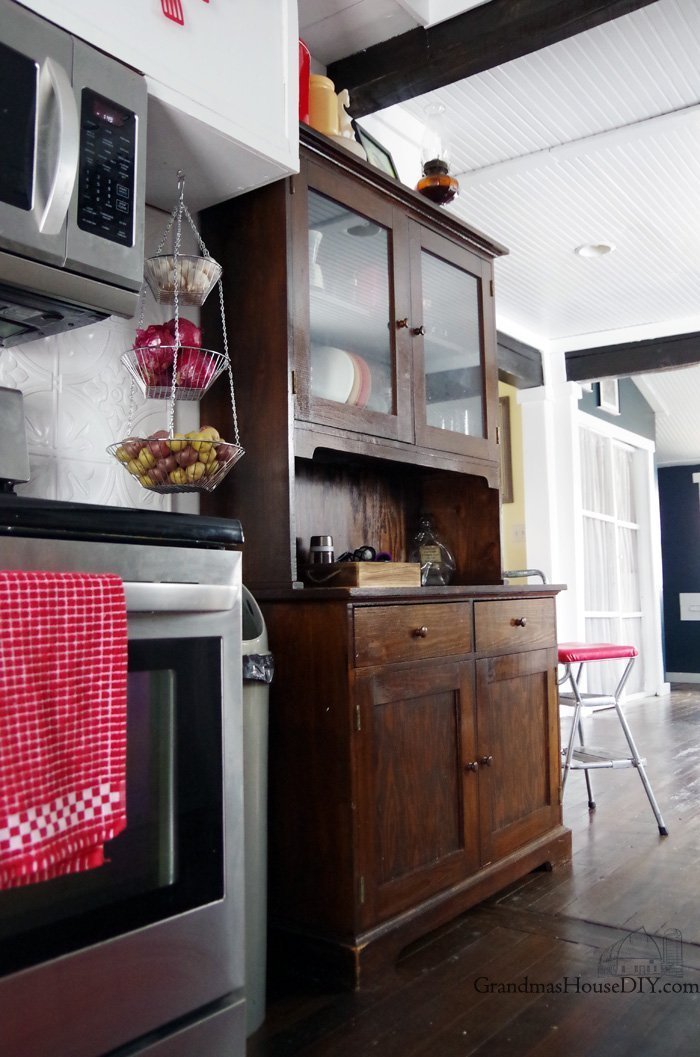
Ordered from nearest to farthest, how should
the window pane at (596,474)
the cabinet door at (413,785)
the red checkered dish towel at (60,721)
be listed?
1. the red checkered dish towel at (60,721)
2. the cabinet door at (413,785)
3. the window pane at (596,474)

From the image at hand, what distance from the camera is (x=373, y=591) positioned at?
1769mm

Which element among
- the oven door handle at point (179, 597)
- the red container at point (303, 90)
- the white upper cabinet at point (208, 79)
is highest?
the red container at point (303, 90)

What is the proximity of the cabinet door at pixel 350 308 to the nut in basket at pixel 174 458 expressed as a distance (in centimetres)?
30

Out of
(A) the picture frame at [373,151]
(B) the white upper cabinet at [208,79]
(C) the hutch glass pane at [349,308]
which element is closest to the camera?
(B) the white upper cabinet at [208,79]

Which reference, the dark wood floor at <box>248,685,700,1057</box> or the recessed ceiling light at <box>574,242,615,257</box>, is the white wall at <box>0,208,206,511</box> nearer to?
the dark wood floor at <box>248,685,700,1057</box>

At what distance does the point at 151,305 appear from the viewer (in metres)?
1.92

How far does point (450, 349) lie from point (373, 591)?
3.23ft

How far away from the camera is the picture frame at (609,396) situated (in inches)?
253

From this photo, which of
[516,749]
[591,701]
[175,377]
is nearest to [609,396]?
[591,701]

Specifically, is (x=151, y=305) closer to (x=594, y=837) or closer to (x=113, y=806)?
(x=113, y=806)

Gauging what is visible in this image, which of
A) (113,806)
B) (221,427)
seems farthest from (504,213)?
(113,806)

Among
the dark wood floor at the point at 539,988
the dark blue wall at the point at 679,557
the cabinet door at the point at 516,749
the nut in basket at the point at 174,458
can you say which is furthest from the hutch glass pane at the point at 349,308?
the dark blue wall at the point at 679,557

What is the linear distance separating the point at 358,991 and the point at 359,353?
140 centimetres

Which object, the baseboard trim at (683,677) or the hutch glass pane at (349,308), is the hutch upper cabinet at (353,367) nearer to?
the hutch glass pane at (349,308)
